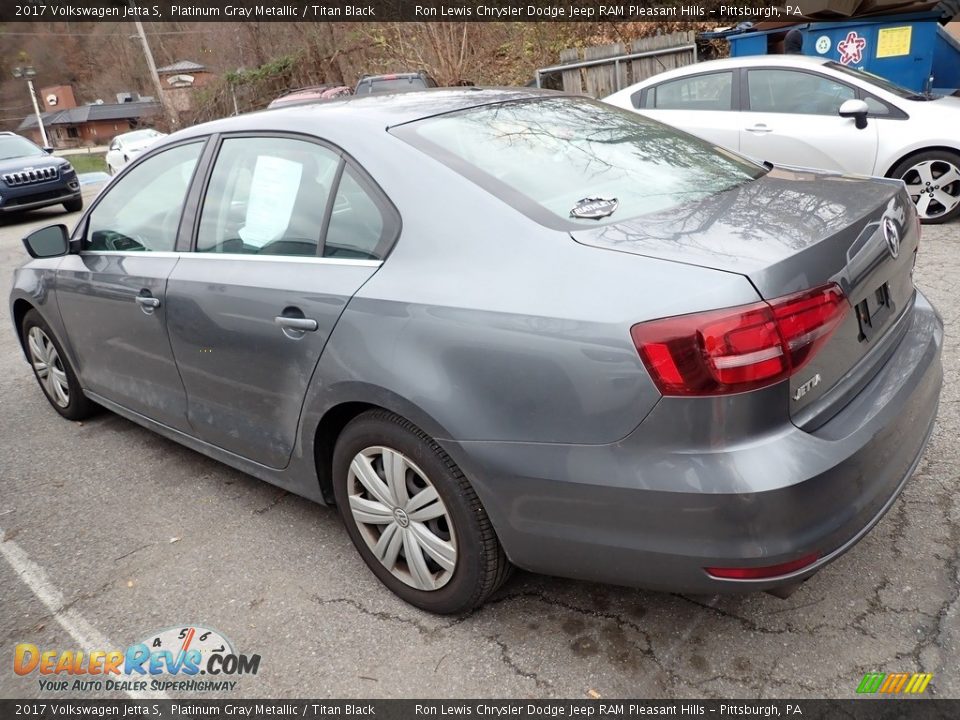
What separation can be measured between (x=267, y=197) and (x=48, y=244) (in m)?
1.64

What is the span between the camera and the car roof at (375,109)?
8.74 ft

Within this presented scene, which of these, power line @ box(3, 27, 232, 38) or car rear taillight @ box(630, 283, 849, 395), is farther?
power line @ box(3, 27, 232, 38)

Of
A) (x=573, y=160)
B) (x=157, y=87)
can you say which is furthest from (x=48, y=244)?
(x=157, y=87)

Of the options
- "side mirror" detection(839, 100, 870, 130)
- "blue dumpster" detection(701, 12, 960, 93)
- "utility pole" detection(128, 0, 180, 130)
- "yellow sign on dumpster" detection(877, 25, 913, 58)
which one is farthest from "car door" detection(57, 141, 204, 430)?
"utility pole" detection(128, 0, 180, 130)

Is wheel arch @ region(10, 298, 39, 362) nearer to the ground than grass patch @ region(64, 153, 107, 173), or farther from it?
farther from it

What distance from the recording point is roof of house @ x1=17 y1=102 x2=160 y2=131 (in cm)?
6681

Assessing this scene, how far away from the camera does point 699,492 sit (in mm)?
1821

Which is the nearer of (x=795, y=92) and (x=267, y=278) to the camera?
(x=267, y=278)

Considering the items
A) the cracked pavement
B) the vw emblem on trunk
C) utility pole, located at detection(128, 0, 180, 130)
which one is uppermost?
utility pole, located at detection(128, 0, 180, 130)

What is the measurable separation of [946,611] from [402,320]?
1827mm

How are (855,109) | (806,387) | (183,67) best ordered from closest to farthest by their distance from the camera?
(806,387)
(855,109)
(183,67)

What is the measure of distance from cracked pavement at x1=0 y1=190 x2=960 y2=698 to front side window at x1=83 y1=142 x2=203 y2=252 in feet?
3.77

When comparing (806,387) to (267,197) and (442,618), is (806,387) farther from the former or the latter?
(267,197)

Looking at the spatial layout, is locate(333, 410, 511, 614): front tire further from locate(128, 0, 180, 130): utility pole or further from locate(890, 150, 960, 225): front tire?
locate(128, 0, 180, 130): utility pole
